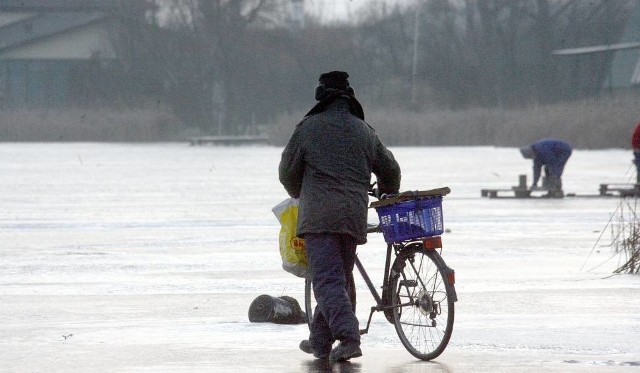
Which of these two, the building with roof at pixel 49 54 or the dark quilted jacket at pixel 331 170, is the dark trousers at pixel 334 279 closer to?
the dark quilted jacket at pixel 331 170

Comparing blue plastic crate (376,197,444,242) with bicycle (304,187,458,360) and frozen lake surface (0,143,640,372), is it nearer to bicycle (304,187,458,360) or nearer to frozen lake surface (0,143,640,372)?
bicycle (304,187,458,360)

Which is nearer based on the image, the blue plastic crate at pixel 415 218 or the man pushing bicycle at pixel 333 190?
the man pushing bicycle at pixel 333 190

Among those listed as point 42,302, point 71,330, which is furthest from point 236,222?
point 71,330

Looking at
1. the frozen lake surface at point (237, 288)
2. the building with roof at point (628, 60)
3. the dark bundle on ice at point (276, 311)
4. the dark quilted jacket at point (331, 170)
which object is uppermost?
the building with roof at point (628, 60)

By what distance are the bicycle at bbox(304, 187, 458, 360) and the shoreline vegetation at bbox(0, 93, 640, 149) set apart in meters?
44.5

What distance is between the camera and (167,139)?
284ft

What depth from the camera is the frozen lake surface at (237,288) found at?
8883mm

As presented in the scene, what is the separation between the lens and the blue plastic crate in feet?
27.9

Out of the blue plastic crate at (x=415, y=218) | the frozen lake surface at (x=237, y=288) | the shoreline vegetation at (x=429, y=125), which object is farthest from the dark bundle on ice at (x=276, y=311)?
the shoreline vegetation at (x=429, y=125)

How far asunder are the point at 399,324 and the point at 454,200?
57.7ft

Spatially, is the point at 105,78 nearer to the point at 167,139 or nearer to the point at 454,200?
the point at 167,139

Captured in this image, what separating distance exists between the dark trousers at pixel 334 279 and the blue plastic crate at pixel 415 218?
11.0 inches

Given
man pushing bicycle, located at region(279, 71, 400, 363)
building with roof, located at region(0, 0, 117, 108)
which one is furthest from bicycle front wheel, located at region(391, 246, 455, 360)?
building with roof, located at region(0, 0, 117, 108)

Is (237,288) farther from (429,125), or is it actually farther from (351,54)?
(351,54)
